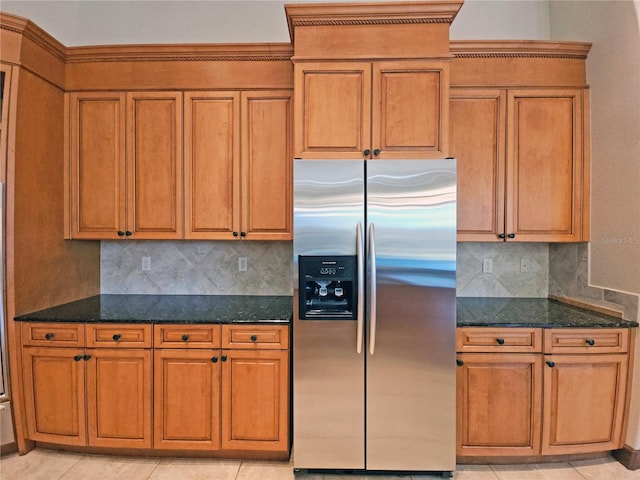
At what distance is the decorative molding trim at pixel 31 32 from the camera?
6.84ft

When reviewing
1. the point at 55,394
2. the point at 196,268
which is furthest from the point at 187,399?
the point at 196,268

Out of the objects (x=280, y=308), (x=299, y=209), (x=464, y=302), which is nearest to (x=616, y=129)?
(x=464, y=302)

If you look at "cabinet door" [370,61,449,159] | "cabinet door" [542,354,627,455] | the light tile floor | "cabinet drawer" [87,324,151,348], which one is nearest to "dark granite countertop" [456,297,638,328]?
"cabinet door" [542,354,627,455]

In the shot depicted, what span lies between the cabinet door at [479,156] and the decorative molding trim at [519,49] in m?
0.24

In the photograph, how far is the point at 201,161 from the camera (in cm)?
248

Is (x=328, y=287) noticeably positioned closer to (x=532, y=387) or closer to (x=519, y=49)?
(x=532, y=387)

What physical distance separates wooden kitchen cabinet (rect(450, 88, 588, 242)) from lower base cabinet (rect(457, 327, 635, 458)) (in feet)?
2.28

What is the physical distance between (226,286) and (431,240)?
63.7 inches

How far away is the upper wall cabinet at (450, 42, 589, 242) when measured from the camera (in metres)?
2.41

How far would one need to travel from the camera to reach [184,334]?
2.09 m

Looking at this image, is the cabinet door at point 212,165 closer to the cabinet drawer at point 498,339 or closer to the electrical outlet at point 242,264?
the electrical outlet at point 242,264

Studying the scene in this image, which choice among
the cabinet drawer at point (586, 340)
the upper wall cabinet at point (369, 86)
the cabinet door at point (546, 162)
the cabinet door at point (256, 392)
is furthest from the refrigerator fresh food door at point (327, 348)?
the cabinet door at point (546, 162)

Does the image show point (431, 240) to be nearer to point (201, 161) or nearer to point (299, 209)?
point (299, 209)

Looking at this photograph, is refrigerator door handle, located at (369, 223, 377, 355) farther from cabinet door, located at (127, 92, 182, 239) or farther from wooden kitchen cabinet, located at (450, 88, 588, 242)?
cabinet door, located at (127, 92, 182, 239)
